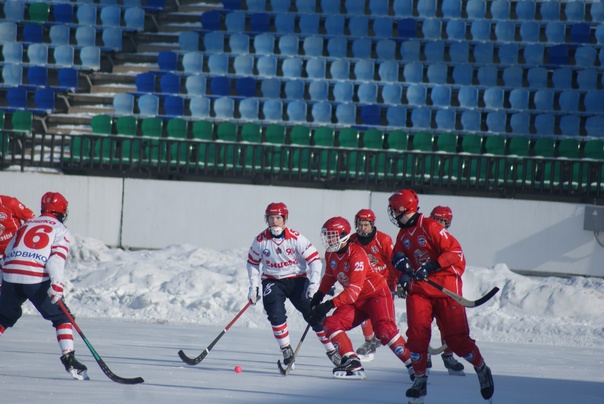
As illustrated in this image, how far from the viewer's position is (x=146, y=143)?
1838cm

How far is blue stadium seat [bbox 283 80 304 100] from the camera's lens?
21.0 m

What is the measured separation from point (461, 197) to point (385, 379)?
8.72 metres

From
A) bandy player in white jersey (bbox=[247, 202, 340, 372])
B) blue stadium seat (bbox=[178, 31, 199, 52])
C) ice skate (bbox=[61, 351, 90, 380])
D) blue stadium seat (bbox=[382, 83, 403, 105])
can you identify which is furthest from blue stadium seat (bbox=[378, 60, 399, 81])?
ice skate (bbox=[61, 351, 90, 380])

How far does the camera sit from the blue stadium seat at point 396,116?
20.6 m

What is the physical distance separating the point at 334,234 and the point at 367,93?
41.6 ft

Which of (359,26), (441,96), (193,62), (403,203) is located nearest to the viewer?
(403,203)

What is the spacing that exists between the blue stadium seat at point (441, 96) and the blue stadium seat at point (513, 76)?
1405 millimetres

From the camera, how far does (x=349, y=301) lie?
8.64 m

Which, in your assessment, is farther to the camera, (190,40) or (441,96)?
(190,40)

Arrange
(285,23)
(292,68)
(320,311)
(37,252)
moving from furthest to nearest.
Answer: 1. (285,23)
2. (292,68)
3. (320,311)
4. (37,252)

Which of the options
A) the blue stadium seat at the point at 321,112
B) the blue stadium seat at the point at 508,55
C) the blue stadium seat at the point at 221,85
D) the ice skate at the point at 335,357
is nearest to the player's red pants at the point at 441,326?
the ice skate at the point at 335,357

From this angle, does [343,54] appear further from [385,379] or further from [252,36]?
[385,379]

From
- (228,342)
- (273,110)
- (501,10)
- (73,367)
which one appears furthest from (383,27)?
(73,367)

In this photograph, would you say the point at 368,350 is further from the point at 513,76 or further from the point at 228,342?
the point at 513,76
